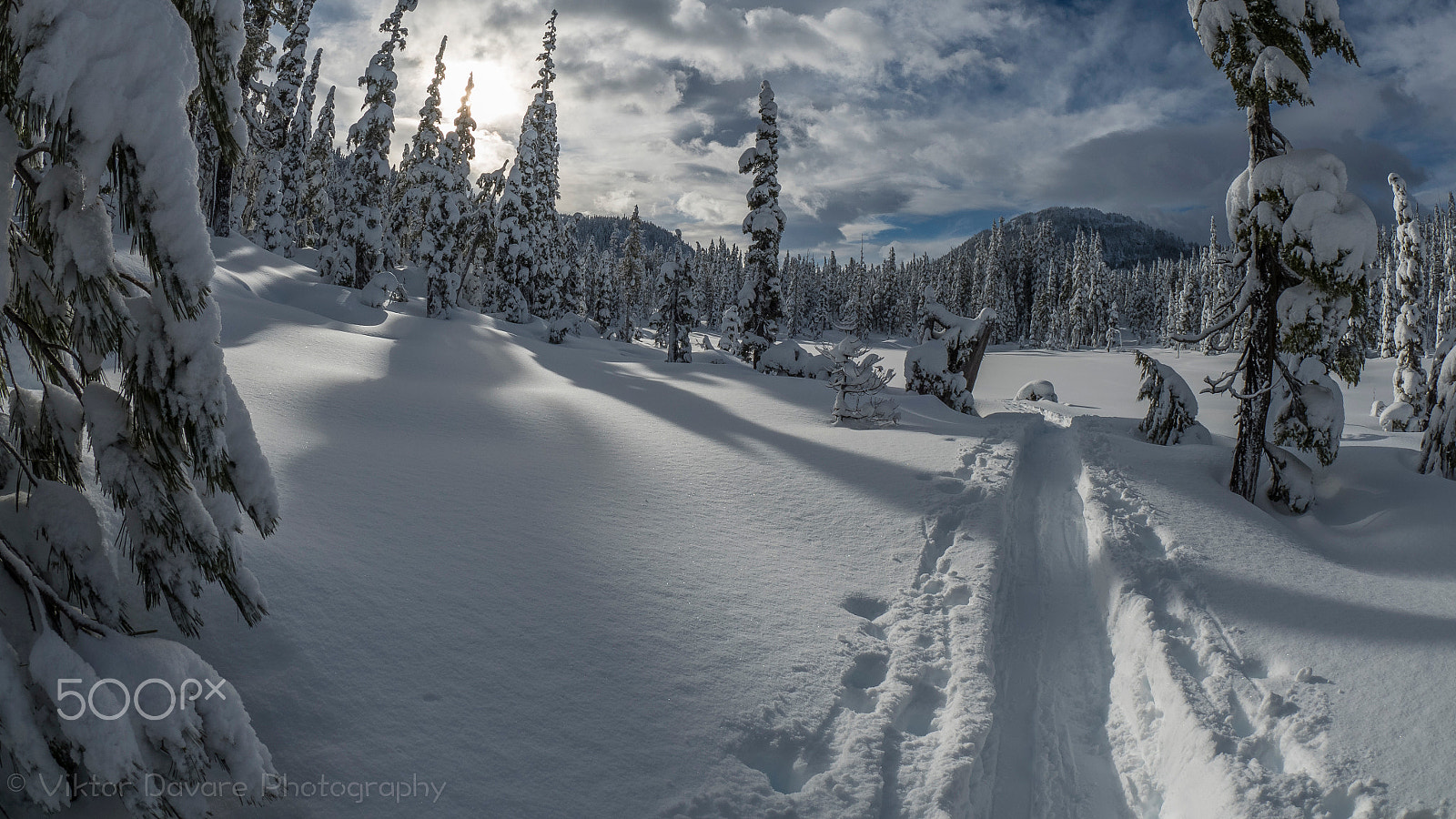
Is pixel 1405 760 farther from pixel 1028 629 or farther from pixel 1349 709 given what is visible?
pixel 1028 629

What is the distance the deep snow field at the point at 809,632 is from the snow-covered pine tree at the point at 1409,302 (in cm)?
1878

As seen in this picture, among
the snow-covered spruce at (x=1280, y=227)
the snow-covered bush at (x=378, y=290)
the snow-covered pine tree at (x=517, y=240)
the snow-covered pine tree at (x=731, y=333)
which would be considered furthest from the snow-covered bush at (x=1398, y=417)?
the snow-covered pine tree at (x=517, y=240)

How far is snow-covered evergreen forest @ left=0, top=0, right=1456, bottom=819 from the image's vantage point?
2.22m

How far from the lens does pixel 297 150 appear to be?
32750 millimetres

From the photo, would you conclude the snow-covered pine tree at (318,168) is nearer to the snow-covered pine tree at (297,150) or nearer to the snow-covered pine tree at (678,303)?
the snow-covered pine tree at (297,150)

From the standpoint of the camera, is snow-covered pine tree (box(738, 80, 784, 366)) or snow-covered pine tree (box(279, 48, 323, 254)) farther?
snow-covered pine tree (box(279, 48, 323, 254))

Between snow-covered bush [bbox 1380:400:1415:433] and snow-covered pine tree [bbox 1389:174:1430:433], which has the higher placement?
snow-covered pine tree [bbox 1389:174:1430:433]

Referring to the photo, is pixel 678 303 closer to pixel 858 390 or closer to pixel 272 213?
pixel 858 390

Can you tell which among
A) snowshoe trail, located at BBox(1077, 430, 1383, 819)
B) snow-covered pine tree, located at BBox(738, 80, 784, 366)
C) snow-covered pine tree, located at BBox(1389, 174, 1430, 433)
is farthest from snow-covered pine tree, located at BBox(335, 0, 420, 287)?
snow-covered pine tree, located at BBox(1389, 174, 1430, 433)

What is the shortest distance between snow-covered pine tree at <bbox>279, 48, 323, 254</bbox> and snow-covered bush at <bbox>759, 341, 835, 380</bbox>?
26128 millimetres

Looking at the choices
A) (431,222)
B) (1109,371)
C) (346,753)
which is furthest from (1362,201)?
(1109,371)

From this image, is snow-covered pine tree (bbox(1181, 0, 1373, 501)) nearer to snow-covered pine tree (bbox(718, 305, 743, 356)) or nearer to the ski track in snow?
the ski track in snow

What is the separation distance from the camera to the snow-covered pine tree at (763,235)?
2703 cm

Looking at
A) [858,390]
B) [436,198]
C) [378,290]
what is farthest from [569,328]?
[858,390]
